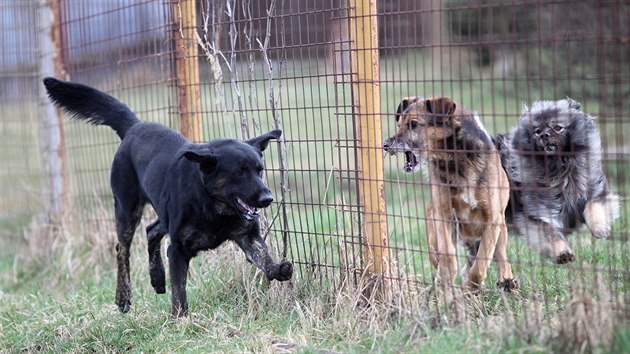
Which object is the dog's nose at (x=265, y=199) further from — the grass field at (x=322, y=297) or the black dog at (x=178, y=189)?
the grass field at (x=322, y=297)

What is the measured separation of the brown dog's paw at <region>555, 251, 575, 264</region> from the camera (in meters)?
6.20

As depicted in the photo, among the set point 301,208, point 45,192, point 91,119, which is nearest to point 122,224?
point 91,119

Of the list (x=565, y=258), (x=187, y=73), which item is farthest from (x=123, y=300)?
(x=565, y=258)

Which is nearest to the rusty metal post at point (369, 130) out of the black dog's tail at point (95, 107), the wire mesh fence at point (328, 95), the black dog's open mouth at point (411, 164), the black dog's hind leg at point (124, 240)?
the wire mesh fence at point (328, 95)

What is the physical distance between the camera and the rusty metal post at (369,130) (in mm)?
5785

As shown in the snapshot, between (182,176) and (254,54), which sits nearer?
(182,176)

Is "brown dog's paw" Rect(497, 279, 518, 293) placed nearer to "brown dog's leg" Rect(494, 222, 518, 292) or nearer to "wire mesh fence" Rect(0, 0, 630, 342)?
"brown dog's leg" Rect(494, 222, 518, 292)

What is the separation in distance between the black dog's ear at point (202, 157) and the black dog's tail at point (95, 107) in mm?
1523

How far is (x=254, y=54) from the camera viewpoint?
6.69m

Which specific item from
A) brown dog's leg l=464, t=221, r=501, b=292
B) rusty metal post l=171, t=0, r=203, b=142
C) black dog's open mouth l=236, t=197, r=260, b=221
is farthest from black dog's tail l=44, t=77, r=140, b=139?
brown dog's leg l=464, t=221, r=501, b=292

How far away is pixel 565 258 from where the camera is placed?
6.21 m

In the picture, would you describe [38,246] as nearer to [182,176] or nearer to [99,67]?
[99,67]

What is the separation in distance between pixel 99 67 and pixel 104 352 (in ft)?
13.7

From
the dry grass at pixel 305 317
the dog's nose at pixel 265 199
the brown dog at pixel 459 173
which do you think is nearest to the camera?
the dry grass at pixel 305 317
